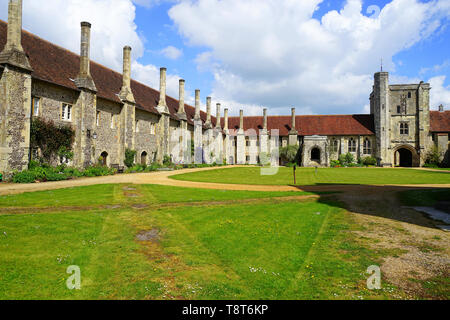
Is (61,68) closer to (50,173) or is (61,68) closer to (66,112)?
(66,112)

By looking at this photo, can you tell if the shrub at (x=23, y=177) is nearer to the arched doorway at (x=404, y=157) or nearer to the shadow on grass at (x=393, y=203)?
the shadow on grass at (x=393, y=203)

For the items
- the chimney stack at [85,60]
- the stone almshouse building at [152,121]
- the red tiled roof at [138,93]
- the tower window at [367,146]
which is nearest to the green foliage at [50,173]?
the stone almshouse building at [152,121]

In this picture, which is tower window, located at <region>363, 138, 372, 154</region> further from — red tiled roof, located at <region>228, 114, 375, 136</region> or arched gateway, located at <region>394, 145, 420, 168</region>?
arched gateway, located at <region>394, 145, 420, 168</region>

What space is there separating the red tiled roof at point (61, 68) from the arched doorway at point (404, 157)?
45.2 metres

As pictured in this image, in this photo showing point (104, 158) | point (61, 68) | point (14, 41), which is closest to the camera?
point (14, 41)

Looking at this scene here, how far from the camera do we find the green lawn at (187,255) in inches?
161

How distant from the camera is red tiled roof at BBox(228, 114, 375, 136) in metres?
49.7

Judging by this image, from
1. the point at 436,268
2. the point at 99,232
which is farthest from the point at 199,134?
the point at 436,268

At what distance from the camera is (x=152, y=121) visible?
108ft

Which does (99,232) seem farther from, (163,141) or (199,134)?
(199,134)

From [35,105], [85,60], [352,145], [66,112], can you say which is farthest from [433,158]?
[35,105]

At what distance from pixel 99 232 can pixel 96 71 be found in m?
24.6

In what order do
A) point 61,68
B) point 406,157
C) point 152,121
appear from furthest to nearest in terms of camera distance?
point 406,157, point 152,121, point 61,68

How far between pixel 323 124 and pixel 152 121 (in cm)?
3383
